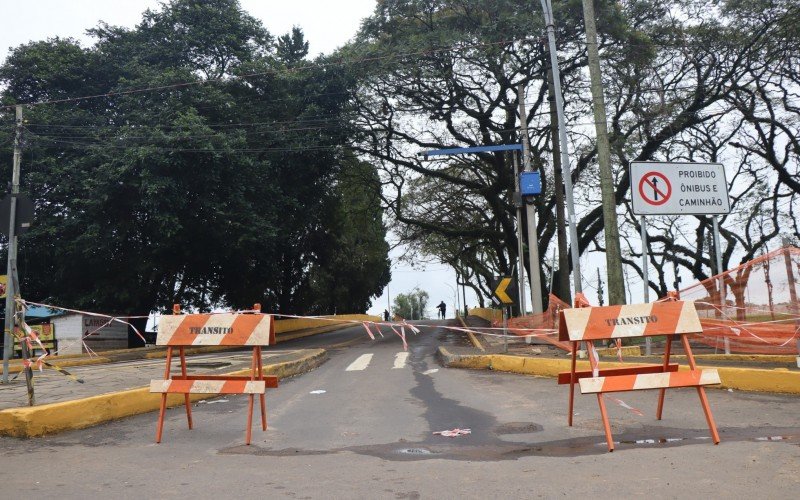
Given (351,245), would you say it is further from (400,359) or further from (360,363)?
(360,363)

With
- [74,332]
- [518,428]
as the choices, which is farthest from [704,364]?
[74,332]

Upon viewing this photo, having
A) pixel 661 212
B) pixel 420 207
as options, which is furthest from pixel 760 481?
pixel 420 207

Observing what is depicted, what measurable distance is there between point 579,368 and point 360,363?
273 inches

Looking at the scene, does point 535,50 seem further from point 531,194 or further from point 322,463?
point 322,463

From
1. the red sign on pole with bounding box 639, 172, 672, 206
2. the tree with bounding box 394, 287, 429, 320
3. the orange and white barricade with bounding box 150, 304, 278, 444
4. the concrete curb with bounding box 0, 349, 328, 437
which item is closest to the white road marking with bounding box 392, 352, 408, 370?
the red sign on pole with bounding box 639, 172, 672, 206

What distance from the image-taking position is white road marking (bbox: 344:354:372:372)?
50.9 feet

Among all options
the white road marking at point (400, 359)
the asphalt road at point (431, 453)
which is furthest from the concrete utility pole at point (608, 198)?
the asphalt road at point (431, 453)

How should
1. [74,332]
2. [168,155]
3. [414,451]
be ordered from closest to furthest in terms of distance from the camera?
1. [414,451]
2. [168,155]
3. [74,332]

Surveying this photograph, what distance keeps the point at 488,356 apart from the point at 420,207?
2221 cm

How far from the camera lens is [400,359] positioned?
18094 millimetres

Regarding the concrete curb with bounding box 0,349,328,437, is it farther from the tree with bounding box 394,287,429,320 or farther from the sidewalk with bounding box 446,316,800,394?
the tree with bounding box 394,287,429,320

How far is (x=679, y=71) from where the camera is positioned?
24641 millimetres

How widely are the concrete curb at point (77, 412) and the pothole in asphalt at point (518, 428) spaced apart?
473cm

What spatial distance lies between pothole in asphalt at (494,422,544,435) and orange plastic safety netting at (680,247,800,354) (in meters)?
4.94
